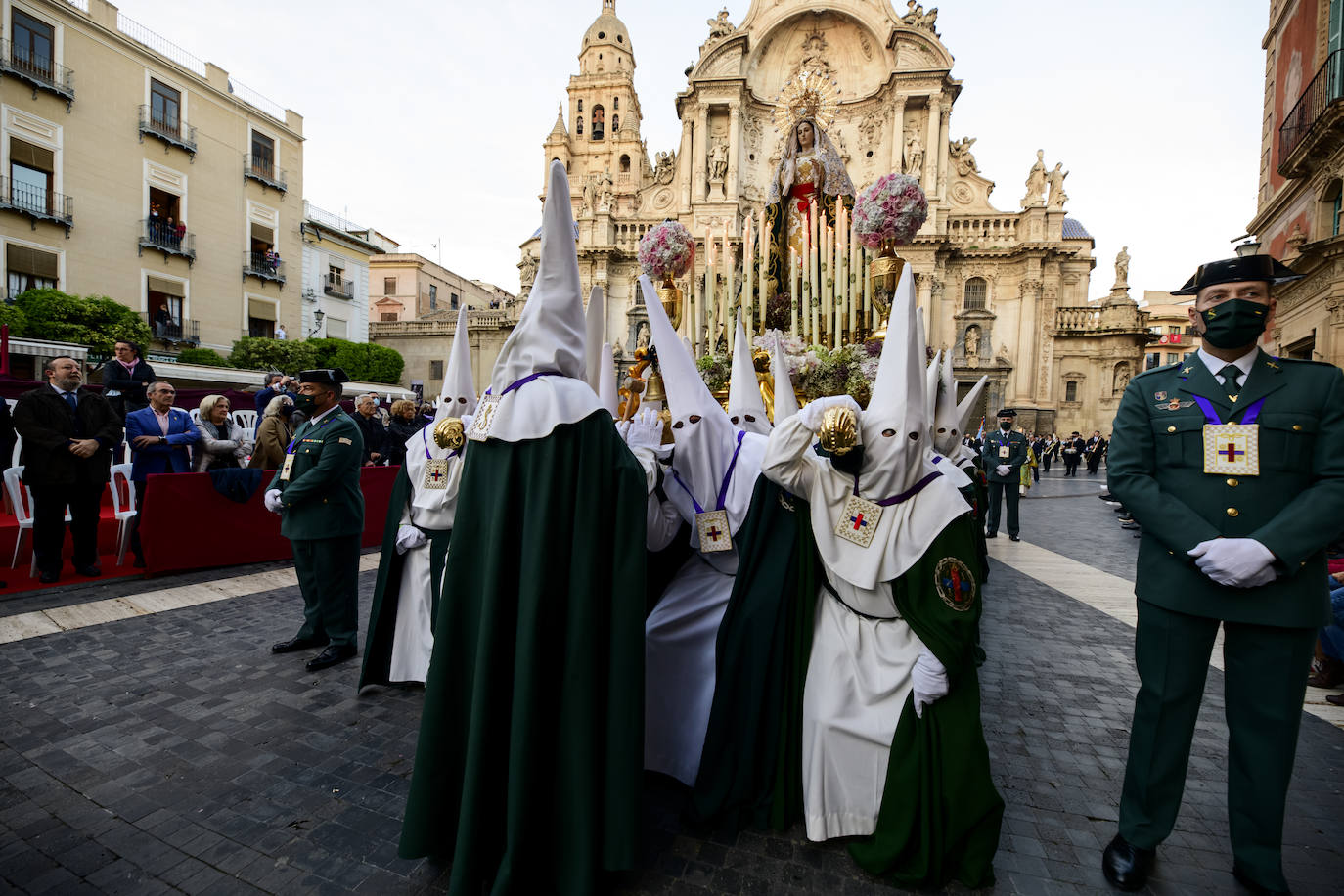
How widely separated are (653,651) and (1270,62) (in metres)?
23.8

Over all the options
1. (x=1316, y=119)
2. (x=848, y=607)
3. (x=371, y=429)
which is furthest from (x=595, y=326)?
(x=1316, y=119)

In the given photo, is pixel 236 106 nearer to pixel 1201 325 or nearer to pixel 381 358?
pixel 381 358

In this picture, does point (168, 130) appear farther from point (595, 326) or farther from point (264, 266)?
point (595, 326)

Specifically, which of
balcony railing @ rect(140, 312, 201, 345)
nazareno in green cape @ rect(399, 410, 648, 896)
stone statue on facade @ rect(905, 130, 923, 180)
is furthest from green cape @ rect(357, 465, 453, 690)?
stone statue on facade @ rect(905, 130, 923, 180)

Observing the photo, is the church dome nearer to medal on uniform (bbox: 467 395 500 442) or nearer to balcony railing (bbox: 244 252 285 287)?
balcony railing (bbox: 244 252 285 287)

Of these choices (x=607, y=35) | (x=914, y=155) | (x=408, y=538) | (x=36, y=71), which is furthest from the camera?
(x=607, y=35)

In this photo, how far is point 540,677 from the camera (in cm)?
204

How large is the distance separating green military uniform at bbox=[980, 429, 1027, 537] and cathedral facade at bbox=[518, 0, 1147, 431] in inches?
773

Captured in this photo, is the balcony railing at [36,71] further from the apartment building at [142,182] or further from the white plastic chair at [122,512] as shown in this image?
the white plastic chair at [122,512]

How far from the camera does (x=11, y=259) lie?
19.9 m

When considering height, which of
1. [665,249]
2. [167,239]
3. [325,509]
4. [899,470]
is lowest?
[325,509]

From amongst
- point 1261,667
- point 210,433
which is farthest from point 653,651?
point 210,433

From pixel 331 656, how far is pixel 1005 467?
9.97m

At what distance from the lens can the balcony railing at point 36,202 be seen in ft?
64.7
